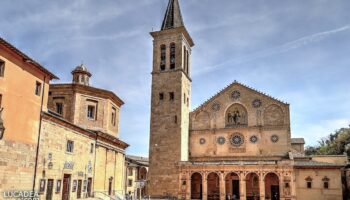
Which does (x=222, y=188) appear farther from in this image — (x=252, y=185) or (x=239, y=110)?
(x=239, y=110)

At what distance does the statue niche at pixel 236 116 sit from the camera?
154 feet

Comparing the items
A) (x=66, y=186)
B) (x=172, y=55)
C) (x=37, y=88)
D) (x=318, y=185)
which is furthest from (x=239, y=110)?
(x=37, y=88)

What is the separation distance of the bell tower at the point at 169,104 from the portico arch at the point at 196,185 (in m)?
2.59

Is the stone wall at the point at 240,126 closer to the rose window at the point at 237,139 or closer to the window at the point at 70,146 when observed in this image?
the rose window at the point at 237,139

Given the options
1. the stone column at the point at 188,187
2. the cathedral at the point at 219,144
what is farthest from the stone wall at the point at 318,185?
the stone column at the point at 188,187

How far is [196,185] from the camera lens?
149 feet

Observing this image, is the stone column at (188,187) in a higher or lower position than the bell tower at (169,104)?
lower

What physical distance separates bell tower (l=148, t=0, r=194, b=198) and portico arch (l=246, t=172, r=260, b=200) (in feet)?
28.2

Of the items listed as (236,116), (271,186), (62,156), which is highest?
(236,116)

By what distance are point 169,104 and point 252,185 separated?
15021 millimetres

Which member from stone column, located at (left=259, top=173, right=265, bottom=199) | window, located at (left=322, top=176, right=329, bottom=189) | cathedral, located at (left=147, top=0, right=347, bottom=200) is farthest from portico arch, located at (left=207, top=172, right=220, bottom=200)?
window, located at (left=322, top=176, right=329, bottom=189)

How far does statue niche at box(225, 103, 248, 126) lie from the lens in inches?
1844

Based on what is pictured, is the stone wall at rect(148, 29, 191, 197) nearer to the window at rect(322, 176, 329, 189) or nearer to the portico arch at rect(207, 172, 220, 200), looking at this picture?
the portico arch at rect(207, 172, 220, 200)

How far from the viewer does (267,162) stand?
135ft
